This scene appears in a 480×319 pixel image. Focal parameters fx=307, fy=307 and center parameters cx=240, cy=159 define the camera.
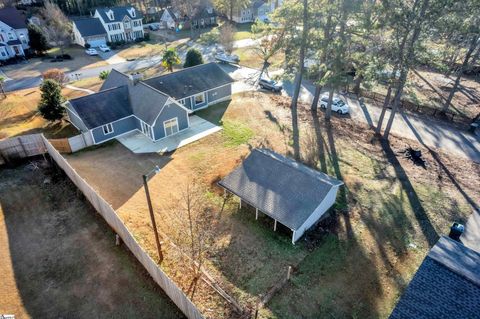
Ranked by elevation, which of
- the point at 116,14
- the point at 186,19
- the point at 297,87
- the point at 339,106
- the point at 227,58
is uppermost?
the point at 116,14

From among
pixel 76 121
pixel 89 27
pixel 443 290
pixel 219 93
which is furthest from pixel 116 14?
pixel 443 290

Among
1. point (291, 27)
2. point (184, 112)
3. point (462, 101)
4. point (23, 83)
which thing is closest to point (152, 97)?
point (184, 112)

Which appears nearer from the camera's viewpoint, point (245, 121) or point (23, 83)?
point (245, 121)

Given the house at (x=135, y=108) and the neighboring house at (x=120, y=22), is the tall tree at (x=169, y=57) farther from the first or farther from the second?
the neighboring house at (x=120, y=22)

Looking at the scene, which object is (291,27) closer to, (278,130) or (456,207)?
(278,130)

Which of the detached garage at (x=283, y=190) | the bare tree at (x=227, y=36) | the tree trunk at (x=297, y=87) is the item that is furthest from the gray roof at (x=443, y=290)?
the bare tree at (x=227, y=36)

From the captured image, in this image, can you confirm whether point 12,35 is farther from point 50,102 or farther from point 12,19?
point 50,102
